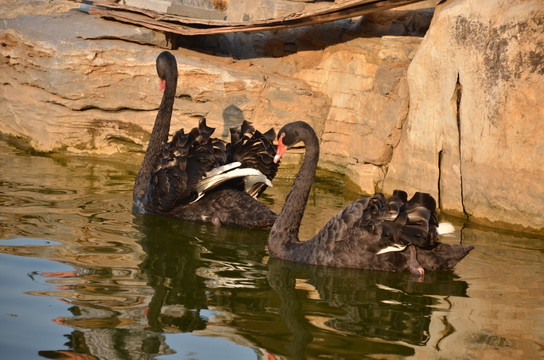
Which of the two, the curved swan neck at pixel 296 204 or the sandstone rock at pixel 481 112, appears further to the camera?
the sandstone rock at pixel 481 112

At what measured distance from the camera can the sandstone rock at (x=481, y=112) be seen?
6121 millimetres

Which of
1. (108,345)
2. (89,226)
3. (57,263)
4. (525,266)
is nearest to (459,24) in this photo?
(525,266)

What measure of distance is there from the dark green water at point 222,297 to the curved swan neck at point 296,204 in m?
0.16

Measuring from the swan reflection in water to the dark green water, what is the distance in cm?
1

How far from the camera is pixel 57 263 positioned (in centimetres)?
470

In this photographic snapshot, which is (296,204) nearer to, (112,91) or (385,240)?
(385,240)

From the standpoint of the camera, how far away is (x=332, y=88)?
8.31 meters

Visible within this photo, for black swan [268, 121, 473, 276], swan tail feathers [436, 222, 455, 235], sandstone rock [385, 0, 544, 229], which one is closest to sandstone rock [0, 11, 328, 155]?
sandstone rock [385, 0, 544, 229]

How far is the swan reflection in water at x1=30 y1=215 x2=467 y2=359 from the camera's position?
3.65m

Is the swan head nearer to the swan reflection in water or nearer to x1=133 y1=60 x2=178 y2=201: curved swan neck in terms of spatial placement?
x1=133 y1=60 x2=178 y2=201: curved swan neck

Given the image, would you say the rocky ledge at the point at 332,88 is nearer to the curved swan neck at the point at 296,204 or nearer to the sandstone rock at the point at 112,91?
the sandstone rock at the point at 112,91

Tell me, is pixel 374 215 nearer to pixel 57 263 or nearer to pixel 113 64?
pixel 57 263

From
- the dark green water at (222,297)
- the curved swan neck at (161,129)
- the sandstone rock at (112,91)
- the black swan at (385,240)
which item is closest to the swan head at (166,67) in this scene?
the curved swan neck at (161,129)

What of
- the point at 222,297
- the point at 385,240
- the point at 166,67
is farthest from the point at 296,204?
the point at 166,67
